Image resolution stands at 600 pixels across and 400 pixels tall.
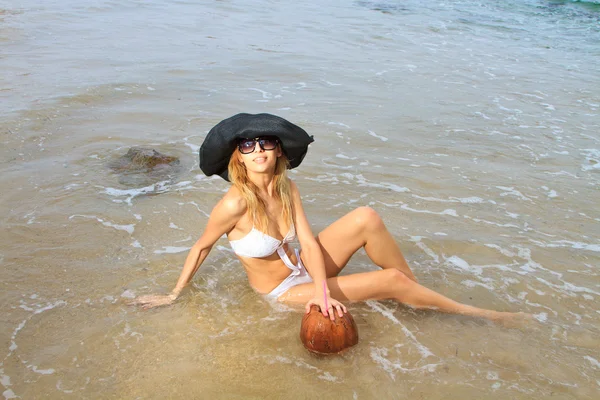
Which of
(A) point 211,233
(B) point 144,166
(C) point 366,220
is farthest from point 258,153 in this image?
(B) point 144,166

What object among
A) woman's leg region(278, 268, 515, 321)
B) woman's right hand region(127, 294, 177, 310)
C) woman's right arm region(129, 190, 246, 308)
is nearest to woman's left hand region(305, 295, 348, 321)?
woman's leg region(278, 268, 515, 321)

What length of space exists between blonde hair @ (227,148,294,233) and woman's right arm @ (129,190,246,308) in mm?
64

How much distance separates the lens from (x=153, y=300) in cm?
433

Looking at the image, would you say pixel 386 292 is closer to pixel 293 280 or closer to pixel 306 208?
pixel 293 280

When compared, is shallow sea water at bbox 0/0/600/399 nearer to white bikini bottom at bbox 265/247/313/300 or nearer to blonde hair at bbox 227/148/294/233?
white bikini bottom at bbox 265/247/313/300

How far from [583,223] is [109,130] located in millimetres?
5816

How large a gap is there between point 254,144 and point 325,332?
130 centimetres

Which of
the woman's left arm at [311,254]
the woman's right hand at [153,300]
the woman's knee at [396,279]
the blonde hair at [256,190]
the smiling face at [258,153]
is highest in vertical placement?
the smiling face at [258,153]

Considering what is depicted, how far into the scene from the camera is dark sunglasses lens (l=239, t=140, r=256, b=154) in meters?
3.83

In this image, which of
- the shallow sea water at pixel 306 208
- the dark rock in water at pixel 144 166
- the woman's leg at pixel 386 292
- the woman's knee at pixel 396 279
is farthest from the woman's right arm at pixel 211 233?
the dark rock in water at pixel 144 166

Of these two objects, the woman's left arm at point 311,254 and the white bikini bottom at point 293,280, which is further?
the white bikini bottom at point 293,280

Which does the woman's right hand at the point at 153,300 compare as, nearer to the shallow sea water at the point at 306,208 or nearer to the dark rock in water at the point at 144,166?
the shallow sea water at the point at 306,208

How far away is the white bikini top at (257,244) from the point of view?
4074 millimetres

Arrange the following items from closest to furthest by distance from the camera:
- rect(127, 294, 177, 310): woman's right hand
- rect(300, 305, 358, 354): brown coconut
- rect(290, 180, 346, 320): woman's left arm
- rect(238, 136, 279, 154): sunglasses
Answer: rect(300, 305, 358, 354): brown coconut, rect(238, 136, 279, 154): sunglasses, rect(290, 180, 346, 320): woman's left arm, rect(127, 294, 177, 310): woman's right hand
